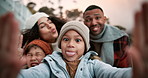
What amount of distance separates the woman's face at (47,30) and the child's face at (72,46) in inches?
14.1

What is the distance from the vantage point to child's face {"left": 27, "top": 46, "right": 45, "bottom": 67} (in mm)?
1214

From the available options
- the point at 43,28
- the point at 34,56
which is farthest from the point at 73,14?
the point at 34,56

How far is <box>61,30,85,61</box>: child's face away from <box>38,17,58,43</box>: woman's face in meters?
0.36

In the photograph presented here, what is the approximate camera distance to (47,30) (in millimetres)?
1398

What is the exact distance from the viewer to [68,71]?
0.98 m

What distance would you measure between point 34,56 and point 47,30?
233mm

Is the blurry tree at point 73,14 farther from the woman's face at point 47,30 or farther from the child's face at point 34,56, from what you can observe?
the child's face at point 34,56

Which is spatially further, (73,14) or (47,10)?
(47,10)

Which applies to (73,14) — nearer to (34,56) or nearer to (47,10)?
(47,10)

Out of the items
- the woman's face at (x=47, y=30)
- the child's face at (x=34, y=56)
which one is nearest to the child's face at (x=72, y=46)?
the child's face at (x=34, y=56)

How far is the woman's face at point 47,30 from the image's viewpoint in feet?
4.54

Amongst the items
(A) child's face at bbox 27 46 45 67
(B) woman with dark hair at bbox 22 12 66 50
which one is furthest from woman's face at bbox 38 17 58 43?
(A) child's face at bbox 27 46 45 67

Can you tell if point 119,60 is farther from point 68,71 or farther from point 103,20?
point 68,71

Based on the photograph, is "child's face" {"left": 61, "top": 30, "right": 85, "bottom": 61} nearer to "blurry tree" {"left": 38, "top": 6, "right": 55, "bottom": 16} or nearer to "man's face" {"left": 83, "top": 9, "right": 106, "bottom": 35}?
"man's face" {"left": 83, "top": 9, "right": 106, "bottom": 35}
